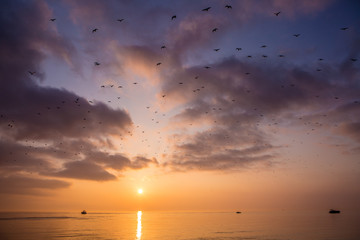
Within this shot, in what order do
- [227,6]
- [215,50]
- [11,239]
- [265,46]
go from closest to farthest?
[227,6]
[265,46]
[215,50]
[11,239]

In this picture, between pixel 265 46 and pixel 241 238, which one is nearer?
pixel 265 46

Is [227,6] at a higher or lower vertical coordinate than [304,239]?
higher

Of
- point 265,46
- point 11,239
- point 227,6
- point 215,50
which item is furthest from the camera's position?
point 11,239

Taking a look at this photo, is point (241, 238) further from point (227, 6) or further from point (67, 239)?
point (227, 6)

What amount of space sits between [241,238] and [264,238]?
674 cm

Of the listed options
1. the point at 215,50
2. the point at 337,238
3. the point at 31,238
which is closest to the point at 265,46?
the point at 215,50

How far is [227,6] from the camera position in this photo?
30516 millimetres

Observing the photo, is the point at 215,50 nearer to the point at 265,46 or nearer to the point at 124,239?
the point at 265,46

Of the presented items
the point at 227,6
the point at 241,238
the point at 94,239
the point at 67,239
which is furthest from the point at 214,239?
the point at 227,6

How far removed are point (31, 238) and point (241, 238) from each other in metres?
57.4

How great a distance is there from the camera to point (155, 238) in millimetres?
75188

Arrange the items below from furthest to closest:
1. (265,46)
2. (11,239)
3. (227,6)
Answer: (11,239) < (265,46) < (227,6)

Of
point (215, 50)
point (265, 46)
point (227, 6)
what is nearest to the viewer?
point (227, 6)

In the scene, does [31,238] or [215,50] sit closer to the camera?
[215,50]
